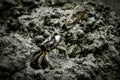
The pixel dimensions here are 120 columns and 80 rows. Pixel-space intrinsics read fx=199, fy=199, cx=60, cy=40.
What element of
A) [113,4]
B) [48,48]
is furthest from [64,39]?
[113,4]

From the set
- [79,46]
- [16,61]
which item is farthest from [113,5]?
[16,61]

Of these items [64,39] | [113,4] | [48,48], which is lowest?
[48,48]

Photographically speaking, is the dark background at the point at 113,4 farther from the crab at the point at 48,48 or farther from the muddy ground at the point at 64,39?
the crab at the point at 48,48

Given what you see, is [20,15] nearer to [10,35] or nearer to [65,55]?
[10,35]

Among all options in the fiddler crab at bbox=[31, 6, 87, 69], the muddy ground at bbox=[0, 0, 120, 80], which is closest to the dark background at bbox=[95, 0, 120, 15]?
the muddy ground at bbox=[0, 0, 120, 80]

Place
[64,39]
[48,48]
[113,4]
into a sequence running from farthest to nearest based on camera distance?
1. [113,4]
2. [64,39]
3. [48,48]

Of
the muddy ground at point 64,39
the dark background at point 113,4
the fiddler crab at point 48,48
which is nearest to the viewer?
the muddy ground at point 64,39

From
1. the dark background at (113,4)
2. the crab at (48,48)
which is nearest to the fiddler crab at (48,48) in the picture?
the crab at (48,48)

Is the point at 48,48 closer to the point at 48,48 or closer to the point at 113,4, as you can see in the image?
the point at 48,48
